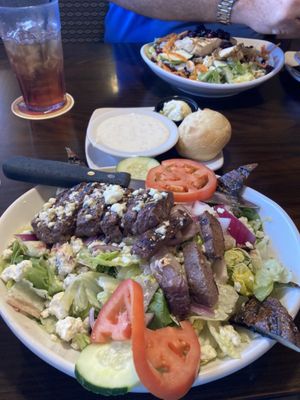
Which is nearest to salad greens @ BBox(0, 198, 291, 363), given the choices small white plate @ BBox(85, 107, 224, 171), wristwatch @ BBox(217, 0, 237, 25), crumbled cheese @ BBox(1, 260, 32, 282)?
crumbled cheese @ BBox(1, 260, 32, 282)

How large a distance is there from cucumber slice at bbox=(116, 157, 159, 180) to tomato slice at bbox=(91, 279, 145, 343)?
1.83 feet

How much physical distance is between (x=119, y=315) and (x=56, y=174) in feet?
1.71

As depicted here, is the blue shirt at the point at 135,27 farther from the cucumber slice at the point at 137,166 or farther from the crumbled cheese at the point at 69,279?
the crumbled cheese at the point at 69,279

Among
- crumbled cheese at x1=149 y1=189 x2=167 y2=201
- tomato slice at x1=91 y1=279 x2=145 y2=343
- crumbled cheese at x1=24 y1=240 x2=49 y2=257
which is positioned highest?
crumbled cheese at x1=149 y1=189 x2=167 y2=201

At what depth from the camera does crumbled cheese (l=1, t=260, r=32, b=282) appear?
991 millimetres

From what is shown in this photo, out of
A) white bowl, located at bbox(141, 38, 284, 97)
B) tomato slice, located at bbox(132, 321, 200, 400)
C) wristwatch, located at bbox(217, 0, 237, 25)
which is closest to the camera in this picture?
tomato slice, located at bbox(132, 321, 200, 400)

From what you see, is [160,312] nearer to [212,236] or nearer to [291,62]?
[212,236]

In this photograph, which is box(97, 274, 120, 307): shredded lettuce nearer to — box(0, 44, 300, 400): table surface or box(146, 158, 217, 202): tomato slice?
box(0, 44, 300, 400): table surface


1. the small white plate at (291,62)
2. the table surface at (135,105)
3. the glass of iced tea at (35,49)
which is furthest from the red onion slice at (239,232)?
the small white plate at (291,62)

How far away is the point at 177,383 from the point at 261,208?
0.63 meters

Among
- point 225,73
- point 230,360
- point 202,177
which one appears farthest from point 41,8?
point 230,360

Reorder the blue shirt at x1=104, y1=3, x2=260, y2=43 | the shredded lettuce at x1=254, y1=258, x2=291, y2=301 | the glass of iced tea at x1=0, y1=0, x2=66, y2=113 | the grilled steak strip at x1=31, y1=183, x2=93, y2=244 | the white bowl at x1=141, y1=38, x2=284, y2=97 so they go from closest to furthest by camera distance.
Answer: the shredded lettuce at x1=254, y1=258, x2=291, y2=301, the grilled steak strip at x1=31, y1=183, x2=93, y2=244, the glass of iced tea at x1=0, y1=0, x2=66, y2=113, the white bowl at x1=141, y1=38, x2=284, y2=97, the blue shirt at x1=104, y1=3, x2=260, y2=43

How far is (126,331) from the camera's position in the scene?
83 centimetres

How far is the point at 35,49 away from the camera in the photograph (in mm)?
1791
